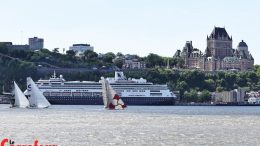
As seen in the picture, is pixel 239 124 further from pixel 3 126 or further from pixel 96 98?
pixel 96 98

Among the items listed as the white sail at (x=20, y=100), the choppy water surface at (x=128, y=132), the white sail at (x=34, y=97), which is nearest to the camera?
the choppy water surface at (x=128, y=132)

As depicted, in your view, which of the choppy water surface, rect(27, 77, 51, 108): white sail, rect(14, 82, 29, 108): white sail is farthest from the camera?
rect(14, 82, 29, 108): white sail

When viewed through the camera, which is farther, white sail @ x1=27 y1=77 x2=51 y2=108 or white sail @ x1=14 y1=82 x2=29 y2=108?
white sail @ x1=14 y1=82 x2=29 y2=108

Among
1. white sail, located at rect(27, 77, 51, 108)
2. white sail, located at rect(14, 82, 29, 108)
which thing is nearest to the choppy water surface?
white sail, located at rect(27, 77, 51, 108)

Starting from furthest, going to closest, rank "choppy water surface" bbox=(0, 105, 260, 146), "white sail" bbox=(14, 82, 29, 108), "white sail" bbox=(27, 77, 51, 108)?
"white sail" bbox=(14, 82, 29, 108) → "white sail" bbox=(27, 77, 51, 108) → "choppy water surface" bbox=(0, 105, 260, 146)

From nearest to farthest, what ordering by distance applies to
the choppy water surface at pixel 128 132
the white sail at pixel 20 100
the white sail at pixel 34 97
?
the choppy water surface at pixel 128 132 → the white sail at pixel 34 97 → the white sail at pixel 20 100

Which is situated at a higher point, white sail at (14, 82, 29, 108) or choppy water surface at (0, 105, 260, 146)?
white sail at (14, 82, 29, 108)

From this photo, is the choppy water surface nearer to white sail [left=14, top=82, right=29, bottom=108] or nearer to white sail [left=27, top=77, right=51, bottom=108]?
white sail [left=27, top=77, right=51, bottom=108]

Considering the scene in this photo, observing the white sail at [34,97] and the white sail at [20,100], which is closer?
the white sail at [34,97]

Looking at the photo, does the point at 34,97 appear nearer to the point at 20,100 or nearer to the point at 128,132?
the point at 20,100

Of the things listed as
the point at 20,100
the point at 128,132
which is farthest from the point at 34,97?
the point at 128,132

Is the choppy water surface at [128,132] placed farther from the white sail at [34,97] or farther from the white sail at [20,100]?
the white sail at [20,100]

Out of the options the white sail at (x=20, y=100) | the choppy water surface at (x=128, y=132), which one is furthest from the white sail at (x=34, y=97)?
the choppy water surface at (x=128, y=132)

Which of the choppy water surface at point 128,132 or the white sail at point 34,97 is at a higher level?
the white sail at point 34,97
